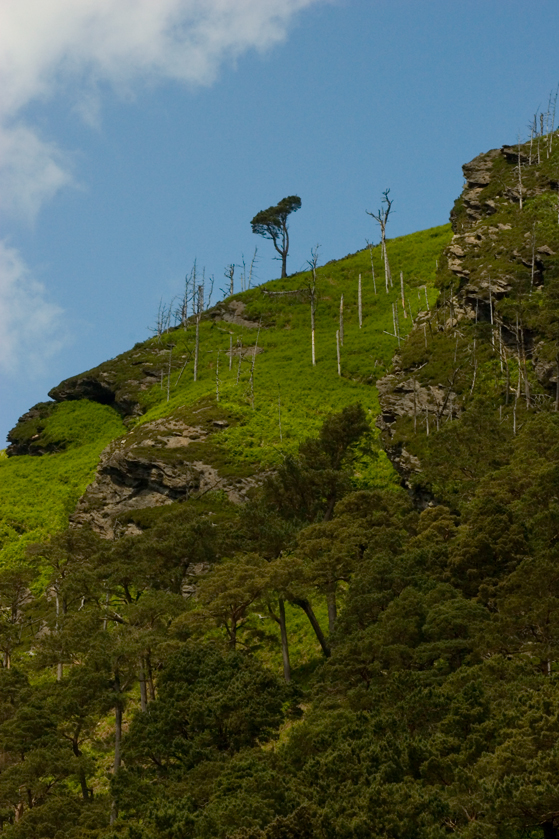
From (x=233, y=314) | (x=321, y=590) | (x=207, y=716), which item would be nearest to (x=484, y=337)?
(x=321, y=590)

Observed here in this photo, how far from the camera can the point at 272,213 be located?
12050 centimetres

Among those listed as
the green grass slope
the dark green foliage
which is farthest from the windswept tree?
the dark green foliage

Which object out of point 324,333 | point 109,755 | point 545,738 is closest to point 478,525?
point 545,738

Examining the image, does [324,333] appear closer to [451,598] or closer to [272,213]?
[272,213]

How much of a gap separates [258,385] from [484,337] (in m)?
24.3

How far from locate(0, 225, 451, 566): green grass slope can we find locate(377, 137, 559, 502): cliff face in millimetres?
5487

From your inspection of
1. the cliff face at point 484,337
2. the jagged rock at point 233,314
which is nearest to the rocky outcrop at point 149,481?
the cliff face at point 484,337

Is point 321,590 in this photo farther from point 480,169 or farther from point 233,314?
point 233,314

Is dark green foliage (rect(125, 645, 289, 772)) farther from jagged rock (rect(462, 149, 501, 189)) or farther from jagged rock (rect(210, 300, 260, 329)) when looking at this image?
jagged rock (rect(210, 300, 260, 329))

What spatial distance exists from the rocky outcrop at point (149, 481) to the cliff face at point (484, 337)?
1230cm

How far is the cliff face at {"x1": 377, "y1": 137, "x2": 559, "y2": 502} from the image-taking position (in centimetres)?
5775

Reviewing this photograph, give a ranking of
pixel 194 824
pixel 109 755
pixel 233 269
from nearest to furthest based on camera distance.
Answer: pixel 194 824
pixel 109 755
pixel 233 269

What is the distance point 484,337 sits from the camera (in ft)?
216

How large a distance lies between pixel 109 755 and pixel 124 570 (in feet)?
29.5
